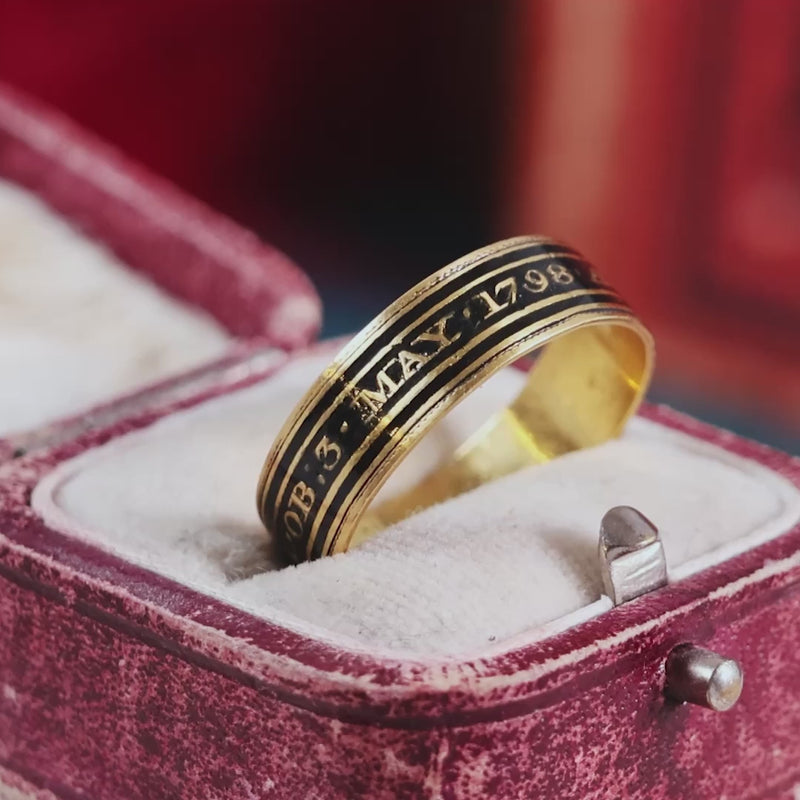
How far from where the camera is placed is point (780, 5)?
1451mm

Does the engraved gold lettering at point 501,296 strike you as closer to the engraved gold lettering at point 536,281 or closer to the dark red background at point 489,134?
the engraved gold lettering at point 536,281

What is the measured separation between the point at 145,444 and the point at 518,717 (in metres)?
0.28

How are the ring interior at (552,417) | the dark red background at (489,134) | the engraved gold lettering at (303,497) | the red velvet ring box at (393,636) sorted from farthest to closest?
1. the dark red background at (489,134)
2. the ring interior at (552,417)
3. the engraved gold lettering at (303,497)
4. the red velvet ring box at (393,636)

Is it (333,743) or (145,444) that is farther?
(145,444)

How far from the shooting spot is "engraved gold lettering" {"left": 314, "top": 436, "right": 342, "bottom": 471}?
21.6 inches

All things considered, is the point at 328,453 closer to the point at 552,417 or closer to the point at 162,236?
the point at 552,417

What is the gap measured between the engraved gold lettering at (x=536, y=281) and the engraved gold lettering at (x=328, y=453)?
11 centimetres

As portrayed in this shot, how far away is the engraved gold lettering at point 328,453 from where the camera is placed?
0.55 meters

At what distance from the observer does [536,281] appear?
0.57 meters

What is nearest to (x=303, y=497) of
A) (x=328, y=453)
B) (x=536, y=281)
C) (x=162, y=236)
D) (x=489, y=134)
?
(x=328, y=453)

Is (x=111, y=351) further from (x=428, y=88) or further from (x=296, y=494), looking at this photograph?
(x=428, y=88)

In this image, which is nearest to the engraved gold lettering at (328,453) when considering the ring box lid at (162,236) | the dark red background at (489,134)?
the ring box lid at (162,236)

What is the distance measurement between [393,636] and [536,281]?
0.58 ft

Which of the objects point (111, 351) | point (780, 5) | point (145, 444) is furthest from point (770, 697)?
point (780, 5)
